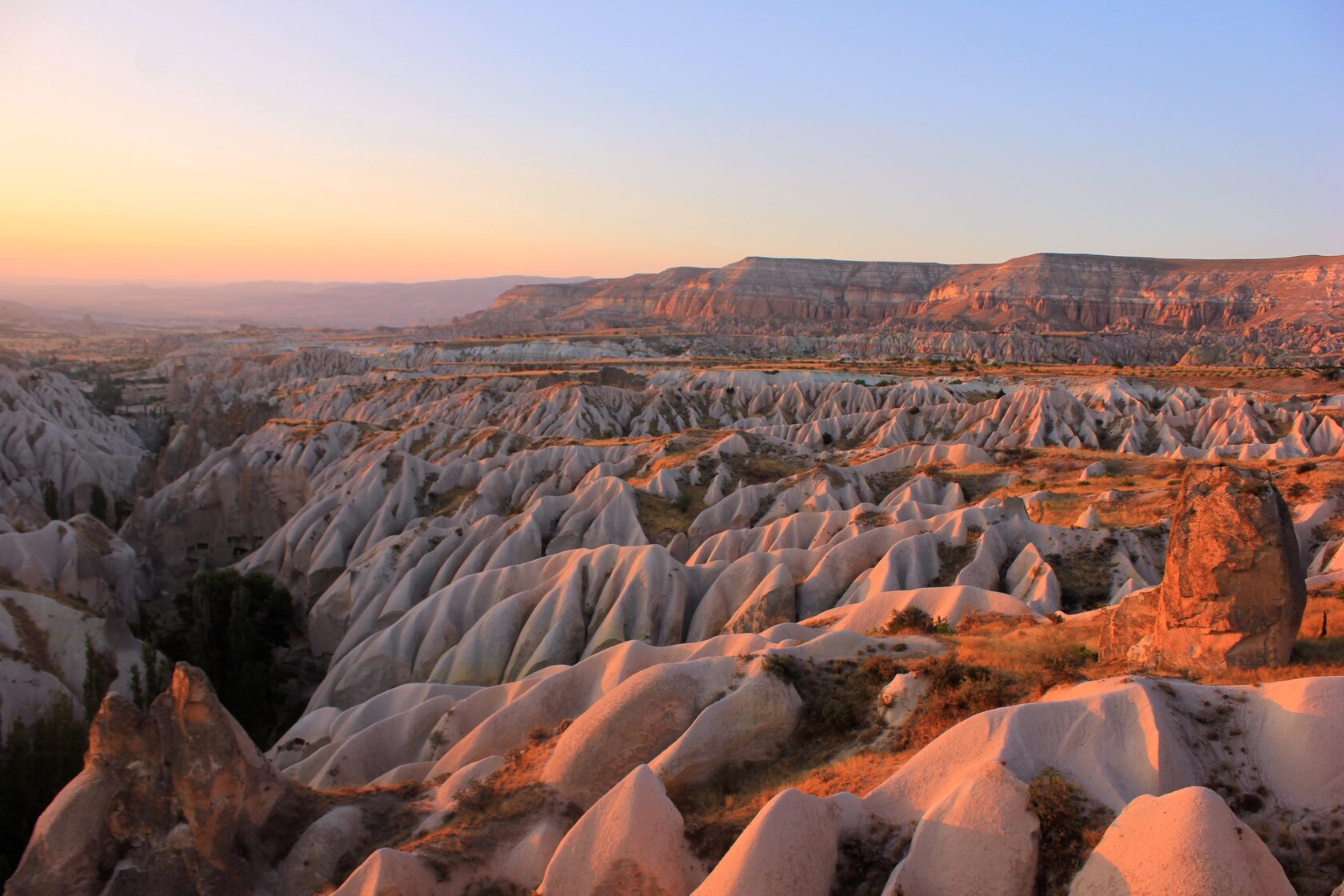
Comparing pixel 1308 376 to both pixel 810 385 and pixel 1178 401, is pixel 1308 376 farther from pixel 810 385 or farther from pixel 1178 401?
pixel 810 385

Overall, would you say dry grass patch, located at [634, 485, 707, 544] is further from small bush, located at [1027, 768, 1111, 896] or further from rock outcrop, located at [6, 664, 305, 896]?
small bush, located at [1027, 768, 1111, 896]

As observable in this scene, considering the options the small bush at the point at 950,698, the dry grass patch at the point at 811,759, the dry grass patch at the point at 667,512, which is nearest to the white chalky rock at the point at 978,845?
the dry grass patch at the point at 811,759

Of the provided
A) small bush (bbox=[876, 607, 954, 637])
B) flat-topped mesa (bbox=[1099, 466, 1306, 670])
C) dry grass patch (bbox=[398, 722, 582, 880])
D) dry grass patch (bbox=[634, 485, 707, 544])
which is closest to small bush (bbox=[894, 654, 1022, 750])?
flat-topped mesa (bbox=[1099, 466, 1306, 670])

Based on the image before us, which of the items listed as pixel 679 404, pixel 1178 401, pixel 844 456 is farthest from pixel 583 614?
pixel 1178 401

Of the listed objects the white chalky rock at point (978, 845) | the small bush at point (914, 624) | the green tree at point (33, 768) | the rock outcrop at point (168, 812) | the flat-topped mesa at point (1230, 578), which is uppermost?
the flat-topped mesa at point (1230, 578)

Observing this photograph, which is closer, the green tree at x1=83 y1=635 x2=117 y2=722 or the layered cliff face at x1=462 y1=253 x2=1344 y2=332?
the green tree at x1=83 y1=635 x2=117 y2=722

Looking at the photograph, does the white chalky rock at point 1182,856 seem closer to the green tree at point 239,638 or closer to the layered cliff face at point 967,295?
the green tree at point 239,638

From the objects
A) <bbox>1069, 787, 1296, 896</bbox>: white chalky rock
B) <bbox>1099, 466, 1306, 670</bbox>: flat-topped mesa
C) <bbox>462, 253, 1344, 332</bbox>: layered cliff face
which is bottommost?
<bbox>1069, 787, 1296, 896</bbox>: white chalky rock
